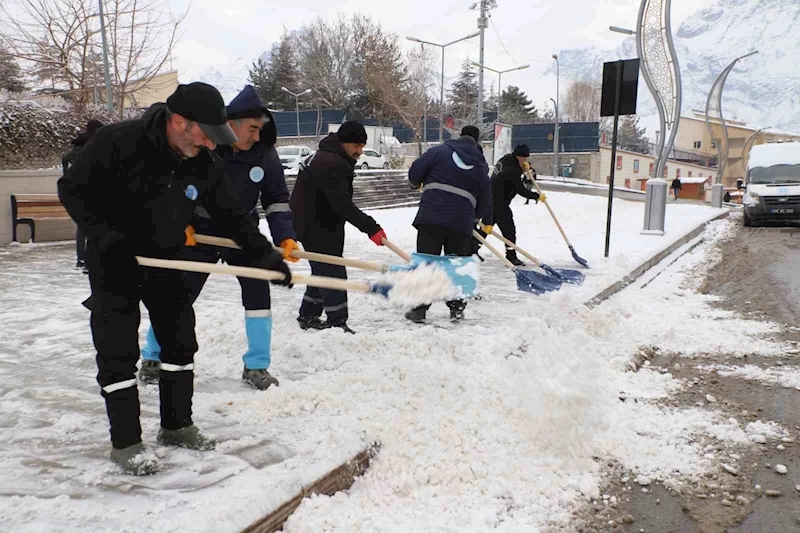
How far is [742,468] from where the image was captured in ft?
10.00

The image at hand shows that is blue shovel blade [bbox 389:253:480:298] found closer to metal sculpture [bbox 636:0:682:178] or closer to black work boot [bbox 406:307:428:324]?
black work boot [bbox 406:307:428:324]

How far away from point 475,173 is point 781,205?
13222mm

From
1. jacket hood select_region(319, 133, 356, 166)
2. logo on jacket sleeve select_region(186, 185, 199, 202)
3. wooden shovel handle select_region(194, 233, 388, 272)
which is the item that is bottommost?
wooden shovel handle select_region(194, 233, 388, 272)

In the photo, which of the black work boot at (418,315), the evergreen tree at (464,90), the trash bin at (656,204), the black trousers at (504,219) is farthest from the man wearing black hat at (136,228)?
the evergreen tree at (464,90)

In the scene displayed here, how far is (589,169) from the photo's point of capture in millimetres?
49688

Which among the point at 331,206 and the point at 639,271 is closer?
the point at 331,206

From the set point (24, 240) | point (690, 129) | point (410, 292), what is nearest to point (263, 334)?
point (410, 292)

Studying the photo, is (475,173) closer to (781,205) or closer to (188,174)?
(188,174)

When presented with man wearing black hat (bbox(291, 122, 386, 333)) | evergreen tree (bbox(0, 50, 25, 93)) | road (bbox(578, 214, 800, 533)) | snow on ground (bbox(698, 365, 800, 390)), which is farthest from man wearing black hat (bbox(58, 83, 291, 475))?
evergreen tree (bbox(0, 50, 25, 93))

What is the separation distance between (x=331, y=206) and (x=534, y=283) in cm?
255

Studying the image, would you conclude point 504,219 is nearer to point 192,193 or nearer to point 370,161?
point 192,193

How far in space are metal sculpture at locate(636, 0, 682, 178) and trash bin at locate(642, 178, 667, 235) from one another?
2.72ft

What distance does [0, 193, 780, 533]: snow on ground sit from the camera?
2.48 metres

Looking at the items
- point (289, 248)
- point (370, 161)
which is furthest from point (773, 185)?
point (370, 161)
